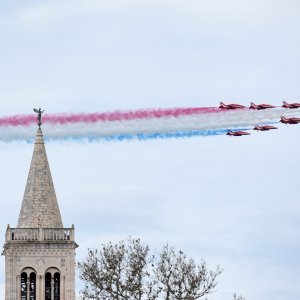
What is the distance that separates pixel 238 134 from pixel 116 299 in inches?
705

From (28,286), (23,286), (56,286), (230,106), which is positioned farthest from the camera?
(56,286)

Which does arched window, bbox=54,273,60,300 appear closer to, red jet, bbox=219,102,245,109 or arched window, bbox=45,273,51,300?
arched window, bbox=45,273,51,300

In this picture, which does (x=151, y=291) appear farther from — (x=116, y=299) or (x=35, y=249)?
(x=35, y=249)

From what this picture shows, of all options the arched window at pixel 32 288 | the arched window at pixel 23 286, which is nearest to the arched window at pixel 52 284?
the arched window at pixel 32 288

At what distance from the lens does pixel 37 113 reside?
200 metres

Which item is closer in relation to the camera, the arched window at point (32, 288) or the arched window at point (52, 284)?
the arched window at point (32, 288)

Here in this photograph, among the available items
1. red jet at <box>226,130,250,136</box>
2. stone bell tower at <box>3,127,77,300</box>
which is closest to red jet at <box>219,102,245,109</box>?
red jet at <box>226,130,250,136</box>

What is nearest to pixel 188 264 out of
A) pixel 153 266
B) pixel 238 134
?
pixel 153 266

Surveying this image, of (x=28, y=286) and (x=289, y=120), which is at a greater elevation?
(x=28, y=286)

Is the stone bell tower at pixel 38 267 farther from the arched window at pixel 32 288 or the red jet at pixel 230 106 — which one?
the red jet at pixel 230 106

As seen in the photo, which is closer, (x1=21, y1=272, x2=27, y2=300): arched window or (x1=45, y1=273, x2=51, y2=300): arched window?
(x1=45, y1=273, x2=51, y2=300): arched window

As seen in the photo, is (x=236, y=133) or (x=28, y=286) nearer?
(x=236, y=133)

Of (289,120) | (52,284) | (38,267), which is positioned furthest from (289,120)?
(38,267)

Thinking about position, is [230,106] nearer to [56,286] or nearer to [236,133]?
[236,133]
